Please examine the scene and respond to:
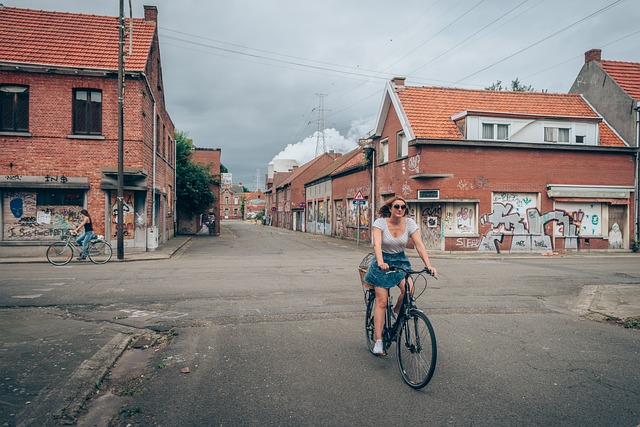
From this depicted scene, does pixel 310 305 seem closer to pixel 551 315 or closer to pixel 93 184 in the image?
pixel 551 315

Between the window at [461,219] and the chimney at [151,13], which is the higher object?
the chimney at [151,13]

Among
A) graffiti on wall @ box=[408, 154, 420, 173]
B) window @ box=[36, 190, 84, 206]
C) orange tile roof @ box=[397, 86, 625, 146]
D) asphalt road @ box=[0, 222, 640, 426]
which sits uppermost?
orange tile roof @ box=[397, 86, 625, 146]

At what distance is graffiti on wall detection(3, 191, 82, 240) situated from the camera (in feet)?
57.5

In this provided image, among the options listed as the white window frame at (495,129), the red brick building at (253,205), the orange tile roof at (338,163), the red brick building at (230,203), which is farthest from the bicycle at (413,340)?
the red brick building at (230,203)

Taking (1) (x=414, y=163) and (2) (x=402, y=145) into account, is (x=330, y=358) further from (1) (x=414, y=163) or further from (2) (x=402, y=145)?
(2) (x=402, y=145)

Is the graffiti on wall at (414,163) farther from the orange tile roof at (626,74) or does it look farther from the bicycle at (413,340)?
the bicycle at (413,340)

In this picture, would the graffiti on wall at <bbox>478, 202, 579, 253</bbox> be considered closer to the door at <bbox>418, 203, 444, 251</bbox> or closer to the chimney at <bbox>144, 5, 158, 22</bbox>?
the door at <bbox>418, 203, 444, 251</bbox>

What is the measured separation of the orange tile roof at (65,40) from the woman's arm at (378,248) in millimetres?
16687

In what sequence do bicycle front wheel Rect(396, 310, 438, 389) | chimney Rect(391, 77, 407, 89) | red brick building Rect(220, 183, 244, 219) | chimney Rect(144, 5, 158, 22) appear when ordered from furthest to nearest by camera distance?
red brick building Rect(220, 183, 244, 219), chimney Rect(391, 77, 407, 89), chimney Rect(144, 5, 158, 22), bicycle front wheel Rect(396, 310, 438, 389)

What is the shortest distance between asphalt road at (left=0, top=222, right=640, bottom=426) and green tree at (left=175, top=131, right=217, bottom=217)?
2455cm

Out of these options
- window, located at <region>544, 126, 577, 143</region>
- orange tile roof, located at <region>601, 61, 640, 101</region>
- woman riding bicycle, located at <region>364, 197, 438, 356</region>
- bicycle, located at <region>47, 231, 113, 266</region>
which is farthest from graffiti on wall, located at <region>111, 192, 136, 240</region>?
orange tile roof, located at <region>601, 61, 640, 101</region>

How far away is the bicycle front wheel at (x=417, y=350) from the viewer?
13.6 ft

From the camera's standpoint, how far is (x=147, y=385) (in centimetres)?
444

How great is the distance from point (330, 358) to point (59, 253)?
12910 mm
